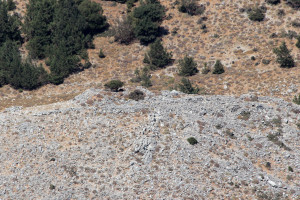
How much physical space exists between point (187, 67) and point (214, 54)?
9111 millimetres

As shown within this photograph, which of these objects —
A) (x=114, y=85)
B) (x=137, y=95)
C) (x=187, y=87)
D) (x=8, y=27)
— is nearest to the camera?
(x=137, y=95)

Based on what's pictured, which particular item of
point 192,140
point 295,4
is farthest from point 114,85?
point 295,4

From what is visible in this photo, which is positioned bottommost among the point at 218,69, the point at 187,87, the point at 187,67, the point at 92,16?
the point at 218,69

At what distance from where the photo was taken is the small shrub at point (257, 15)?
9262 centimetres

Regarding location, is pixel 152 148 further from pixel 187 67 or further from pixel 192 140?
pixel 187 67

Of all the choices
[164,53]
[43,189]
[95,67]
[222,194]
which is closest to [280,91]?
[164,53]

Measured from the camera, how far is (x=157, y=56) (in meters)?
85.7

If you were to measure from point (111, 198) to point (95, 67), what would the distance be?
4408cm

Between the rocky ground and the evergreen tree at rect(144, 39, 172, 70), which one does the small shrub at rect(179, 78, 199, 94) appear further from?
the evergreen tree at rect(144, 39, 172, 70)

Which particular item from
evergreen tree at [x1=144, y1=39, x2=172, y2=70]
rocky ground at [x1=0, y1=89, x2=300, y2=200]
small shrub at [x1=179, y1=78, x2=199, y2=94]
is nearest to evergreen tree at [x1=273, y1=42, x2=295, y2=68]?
small shrub at [x1=179, y1=78, x2=199, y2=94]

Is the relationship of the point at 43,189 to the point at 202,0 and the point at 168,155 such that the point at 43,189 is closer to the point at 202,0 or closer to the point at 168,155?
the point at 168,155

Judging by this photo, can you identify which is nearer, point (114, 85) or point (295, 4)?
point (114, 85)

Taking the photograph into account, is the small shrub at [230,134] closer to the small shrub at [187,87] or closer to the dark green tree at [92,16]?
the small shrub at [187,87]

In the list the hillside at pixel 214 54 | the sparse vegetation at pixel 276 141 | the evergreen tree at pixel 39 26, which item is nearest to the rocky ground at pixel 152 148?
the sparse vegetation at pixel 276 141
